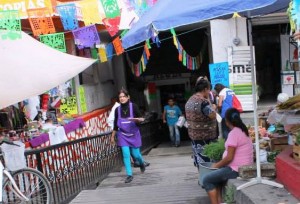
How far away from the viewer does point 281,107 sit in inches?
178

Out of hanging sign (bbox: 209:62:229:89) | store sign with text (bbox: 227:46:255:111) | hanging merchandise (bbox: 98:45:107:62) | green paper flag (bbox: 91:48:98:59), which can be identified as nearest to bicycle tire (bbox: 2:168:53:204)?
hanging sign (bbox: 209:62:229:89)

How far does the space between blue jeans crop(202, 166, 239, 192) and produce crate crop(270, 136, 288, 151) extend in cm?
71

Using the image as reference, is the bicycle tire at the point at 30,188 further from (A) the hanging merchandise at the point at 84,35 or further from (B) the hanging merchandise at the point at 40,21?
(A) the hanging merchandise at the point at 84,35

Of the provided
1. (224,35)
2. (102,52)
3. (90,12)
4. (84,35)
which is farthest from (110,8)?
(224,35)

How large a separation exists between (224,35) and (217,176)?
6813 millimetres

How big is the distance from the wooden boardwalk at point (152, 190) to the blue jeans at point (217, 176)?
94 cm

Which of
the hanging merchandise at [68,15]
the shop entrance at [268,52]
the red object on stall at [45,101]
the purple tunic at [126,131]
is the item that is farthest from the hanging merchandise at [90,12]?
the shop entrance at [268,52]

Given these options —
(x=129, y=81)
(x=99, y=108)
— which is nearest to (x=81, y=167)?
(x=99, y=108)

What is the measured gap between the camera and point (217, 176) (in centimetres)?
480

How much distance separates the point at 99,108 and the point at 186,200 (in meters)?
7.98

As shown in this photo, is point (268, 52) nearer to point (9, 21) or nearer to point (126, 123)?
point (126, 123)

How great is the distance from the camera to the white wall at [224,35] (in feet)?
35.7

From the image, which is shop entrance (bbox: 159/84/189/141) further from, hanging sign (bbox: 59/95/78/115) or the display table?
the display table

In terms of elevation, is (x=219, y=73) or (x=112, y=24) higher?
(x=112, y=24)
